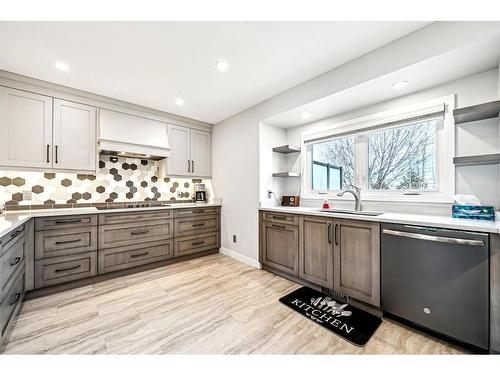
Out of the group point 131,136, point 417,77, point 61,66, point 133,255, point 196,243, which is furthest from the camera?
point 196,243

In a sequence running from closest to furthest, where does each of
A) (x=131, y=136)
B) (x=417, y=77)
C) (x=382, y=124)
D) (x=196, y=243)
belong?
(x=417, y=77) → (x=382, y=124) → (x=131, y=136) → (x=196, y=243)

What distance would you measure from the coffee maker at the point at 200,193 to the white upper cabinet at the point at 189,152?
282mm

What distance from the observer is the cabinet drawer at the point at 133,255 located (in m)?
2.56

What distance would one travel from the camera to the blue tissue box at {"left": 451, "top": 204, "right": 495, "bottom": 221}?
5.10ft

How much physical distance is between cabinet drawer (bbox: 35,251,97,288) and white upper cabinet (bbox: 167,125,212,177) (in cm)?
160

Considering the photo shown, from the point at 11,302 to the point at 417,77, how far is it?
3.95 metres

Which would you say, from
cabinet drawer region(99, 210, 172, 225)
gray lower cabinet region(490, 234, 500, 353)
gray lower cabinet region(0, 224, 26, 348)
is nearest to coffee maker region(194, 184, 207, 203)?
cabinet drawer region(99, 210, 172, 225)

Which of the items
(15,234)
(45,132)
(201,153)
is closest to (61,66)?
(45,132)

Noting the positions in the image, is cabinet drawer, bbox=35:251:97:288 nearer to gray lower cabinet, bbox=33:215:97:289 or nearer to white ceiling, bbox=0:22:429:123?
gray lower cabinet, bbox=33:215:97:289

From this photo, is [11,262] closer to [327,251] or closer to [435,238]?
[327,251]

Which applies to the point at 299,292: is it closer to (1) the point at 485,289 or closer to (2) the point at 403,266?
(2) the point at 403,266

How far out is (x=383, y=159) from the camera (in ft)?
7.97

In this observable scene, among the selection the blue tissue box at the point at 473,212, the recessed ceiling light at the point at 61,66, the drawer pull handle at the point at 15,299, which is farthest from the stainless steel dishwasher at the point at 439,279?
the recessed ceiling light at the point at 61,66
